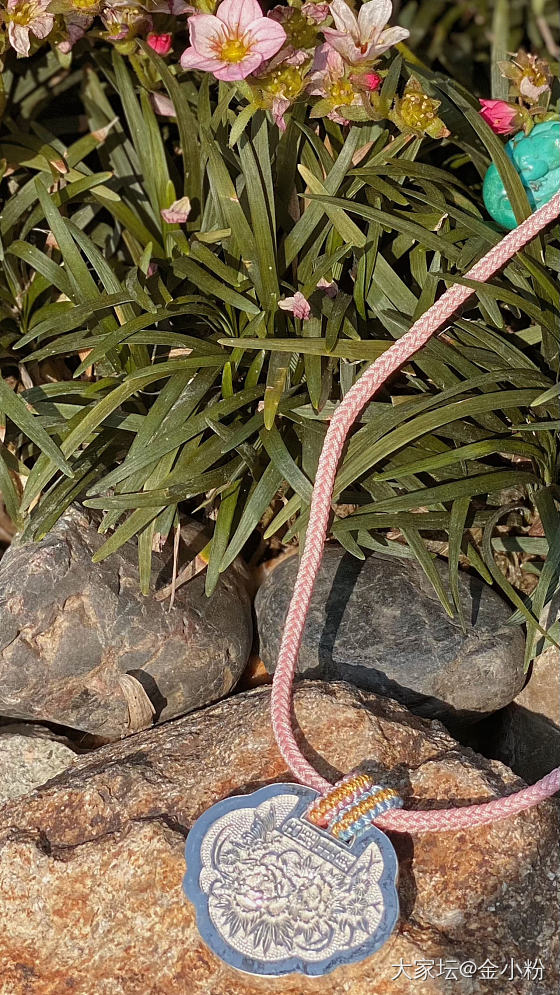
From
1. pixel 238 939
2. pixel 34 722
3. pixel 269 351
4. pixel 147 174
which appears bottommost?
pixel 34 722

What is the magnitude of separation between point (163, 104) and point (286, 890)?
1495mm

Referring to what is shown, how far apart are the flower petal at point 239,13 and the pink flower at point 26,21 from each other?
0.31m

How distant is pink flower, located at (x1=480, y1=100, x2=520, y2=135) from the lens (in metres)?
1.51

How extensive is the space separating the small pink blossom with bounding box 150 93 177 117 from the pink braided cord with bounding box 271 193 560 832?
0.79 metres

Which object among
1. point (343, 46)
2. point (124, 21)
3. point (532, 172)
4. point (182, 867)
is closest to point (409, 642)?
point (182, 867)

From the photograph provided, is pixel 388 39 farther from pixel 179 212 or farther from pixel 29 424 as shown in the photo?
pixel 29 424

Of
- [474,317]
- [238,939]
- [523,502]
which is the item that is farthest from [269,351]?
[238,939]

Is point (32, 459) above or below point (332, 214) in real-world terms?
below

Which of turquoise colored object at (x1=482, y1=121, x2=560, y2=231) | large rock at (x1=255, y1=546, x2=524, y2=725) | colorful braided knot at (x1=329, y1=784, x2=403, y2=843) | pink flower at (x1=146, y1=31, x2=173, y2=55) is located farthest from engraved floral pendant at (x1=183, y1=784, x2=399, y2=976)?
pink flower at (x1=146, y1=31, x2=173, y2=55)

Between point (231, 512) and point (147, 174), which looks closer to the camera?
point (231, 512)

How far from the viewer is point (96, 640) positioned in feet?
4.59

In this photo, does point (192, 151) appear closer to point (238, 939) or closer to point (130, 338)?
point (130, 338)

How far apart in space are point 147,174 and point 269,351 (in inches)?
21.8

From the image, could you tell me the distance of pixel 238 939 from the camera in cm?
97
